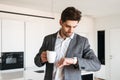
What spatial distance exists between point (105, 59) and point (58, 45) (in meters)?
5.62

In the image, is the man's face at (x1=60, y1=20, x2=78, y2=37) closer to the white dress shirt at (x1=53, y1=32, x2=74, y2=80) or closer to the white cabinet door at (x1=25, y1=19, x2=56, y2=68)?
the white dress shirt at (x1=53, y1=32, x2=74, y2=80)

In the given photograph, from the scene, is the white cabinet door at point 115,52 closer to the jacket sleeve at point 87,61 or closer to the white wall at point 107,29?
the white wall at point 107,29

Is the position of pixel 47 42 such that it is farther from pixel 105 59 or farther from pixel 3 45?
pixel 105 59

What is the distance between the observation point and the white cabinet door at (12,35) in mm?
3865

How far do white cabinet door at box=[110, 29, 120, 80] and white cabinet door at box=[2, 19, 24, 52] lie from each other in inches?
135

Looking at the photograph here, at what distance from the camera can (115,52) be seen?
6004mm

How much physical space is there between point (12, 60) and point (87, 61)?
3278 mm

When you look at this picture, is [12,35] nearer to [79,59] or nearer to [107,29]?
[79,59]

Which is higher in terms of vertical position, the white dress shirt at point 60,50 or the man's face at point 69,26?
the man's face at point 69,26

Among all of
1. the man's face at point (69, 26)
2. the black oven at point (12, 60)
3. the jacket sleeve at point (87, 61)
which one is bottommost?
the black oven at point (12, 60)

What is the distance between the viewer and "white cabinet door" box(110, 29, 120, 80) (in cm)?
591

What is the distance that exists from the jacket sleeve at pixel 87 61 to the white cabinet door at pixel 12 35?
121 inches

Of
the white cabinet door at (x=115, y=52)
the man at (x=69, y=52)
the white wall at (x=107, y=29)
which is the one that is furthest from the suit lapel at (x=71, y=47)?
the white wall at (x=107, y=29)

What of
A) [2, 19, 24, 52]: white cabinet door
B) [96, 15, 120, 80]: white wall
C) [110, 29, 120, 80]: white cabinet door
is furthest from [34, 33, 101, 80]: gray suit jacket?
[96, 15, 120, 80]: white wall
